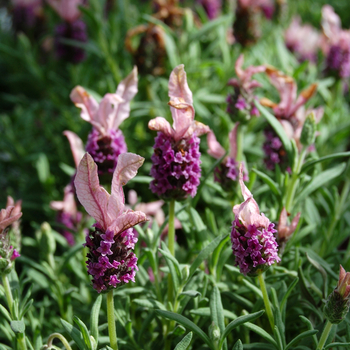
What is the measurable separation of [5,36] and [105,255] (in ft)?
10.5

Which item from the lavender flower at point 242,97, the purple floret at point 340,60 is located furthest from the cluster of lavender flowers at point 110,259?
the purple floret at point 340,60

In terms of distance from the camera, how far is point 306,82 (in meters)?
2.37

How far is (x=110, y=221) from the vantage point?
37.3 inches

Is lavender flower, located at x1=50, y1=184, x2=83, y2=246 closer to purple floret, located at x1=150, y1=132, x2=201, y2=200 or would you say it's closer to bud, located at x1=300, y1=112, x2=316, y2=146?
purple floret, located at x1=150, y1=132, x2=201, y2=200

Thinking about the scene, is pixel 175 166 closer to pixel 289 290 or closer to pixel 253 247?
pixel 253 247

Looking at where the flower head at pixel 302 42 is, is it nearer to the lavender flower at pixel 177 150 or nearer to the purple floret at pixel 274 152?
the purple floret at pixel 274 152

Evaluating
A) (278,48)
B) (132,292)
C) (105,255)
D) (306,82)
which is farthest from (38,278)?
(278,48)

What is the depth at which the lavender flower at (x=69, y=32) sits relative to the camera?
2.49 meters

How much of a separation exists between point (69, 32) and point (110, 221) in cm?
196

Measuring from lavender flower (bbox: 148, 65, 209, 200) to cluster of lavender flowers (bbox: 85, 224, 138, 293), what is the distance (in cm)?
22

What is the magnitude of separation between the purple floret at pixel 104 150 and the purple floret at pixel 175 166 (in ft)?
0.82

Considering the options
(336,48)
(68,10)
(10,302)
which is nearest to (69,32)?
(68,10)

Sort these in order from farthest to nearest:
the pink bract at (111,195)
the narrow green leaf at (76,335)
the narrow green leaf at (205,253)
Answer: the narrow green leaf at (205,253) → the narrow green leaf at (76,335) → the pink bract at (111,195)

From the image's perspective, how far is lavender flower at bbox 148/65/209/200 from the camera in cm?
110
